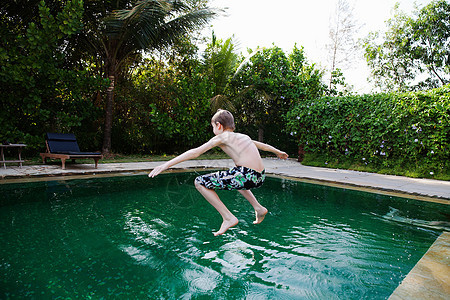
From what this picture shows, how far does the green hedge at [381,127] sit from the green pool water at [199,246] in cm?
360

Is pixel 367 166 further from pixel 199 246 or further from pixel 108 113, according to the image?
pixel 108 113

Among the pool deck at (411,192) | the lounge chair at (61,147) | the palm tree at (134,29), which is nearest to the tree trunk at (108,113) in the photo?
the palm tree at (134,29)

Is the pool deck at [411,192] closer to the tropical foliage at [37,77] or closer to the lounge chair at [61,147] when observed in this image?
the lounge chair at [61,147]

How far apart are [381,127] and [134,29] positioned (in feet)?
29.2

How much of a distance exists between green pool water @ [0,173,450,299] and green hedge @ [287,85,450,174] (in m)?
3.60

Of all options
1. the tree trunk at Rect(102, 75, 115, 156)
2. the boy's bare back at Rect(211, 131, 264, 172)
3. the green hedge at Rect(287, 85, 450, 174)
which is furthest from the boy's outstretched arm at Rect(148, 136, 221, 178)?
the tree trunk at Rect(102, 75, 115, 156)

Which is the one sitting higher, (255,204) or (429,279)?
(255,204)

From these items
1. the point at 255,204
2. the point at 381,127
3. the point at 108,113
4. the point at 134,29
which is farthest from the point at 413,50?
the point at 255,204

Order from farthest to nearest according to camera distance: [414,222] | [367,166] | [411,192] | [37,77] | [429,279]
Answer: [367,166] < [37,77] < [411,192] < [414,222] < [429,279]

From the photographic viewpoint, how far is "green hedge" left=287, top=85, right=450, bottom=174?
24.3 ft

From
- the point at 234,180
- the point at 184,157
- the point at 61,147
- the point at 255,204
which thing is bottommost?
the point at 255,204

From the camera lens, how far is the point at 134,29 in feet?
31.8

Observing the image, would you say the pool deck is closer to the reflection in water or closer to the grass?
the reflection in water

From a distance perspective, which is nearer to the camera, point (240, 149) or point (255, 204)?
point (240, 149)
